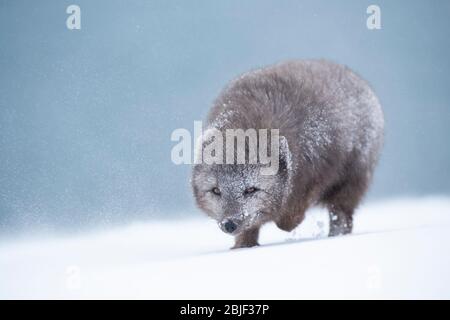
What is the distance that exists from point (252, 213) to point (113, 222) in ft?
18.0

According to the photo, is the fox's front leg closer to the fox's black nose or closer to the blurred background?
the fox's black nose

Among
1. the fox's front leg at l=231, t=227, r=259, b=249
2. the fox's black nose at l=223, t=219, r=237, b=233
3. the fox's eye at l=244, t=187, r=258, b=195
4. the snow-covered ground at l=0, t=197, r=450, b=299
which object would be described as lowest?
the fox's front leg at l=231, t=227, r=259, b=249

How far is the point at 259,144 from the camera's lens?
7.63 meters

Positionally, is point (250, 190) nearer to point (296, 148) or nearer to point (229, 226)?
point (229, 226)

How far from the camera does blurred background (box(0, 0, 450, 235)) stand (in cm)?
1689

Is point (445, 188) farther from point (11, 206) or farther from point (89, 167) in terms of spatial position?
point (11, 206)

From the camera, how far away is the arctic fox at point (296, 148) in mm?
7621

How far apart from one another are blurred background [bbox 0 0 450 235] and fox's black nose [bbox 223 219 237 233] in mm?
7452

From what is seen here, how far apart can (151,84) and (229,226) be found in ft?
40.9

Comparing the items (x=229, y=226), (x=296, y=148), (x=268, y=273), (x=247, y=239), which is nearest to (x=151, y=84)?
(x=247, y=239)

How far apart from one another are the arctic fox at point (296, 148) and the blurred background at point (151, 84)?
20.7 ft

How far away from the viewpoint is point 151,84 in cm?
1928

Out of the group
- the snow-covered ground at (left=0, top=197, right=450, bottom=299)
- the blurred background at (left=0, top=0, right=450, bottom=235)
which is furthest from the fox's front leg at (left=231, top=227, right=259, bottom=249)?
the blurred background at (left=0, top=0, right=450, bottom=235)
